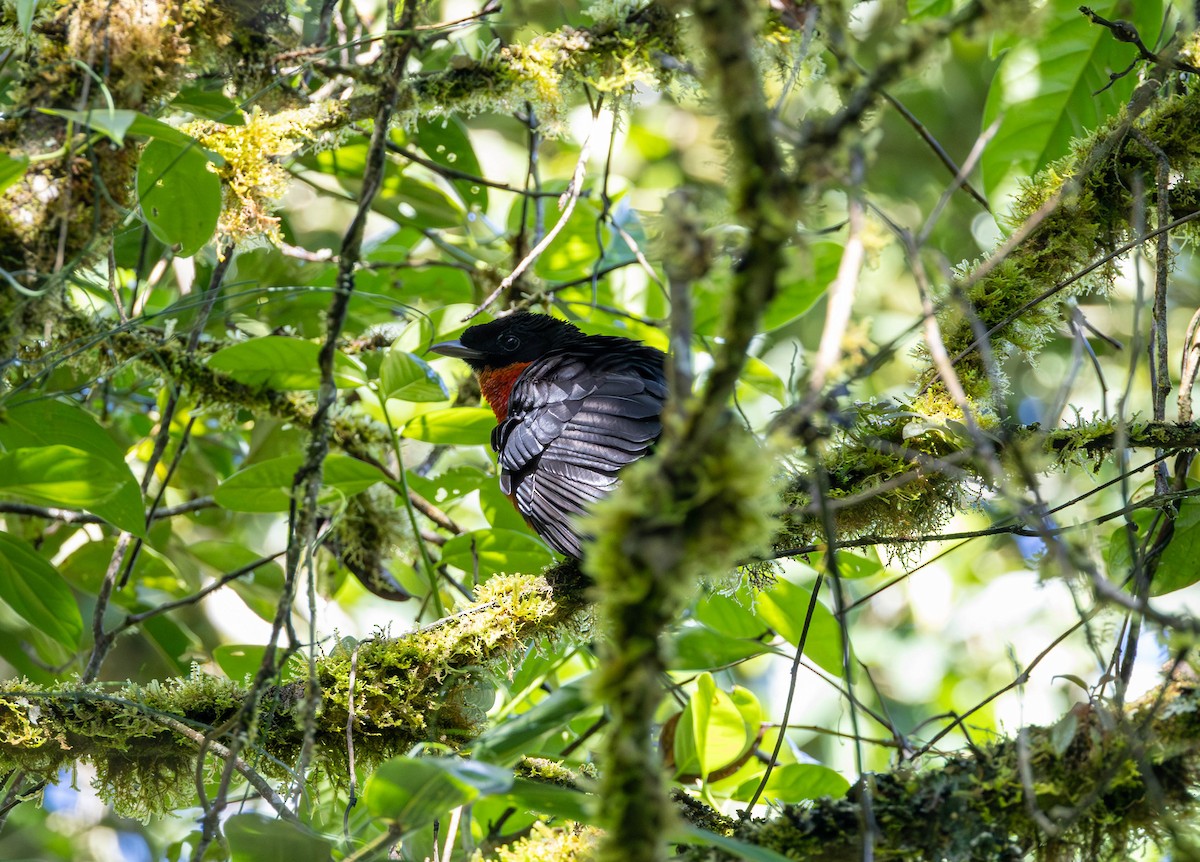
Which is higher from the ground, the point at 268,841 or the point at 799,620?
the point at 799,620

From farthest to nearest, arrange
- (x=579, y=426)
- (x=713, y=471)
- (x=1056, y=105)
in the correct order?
(x=579, y=426), (x=1056, y=105), (x=713, y=471)

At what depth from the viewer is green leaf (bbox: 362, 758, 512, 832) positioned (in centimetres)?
134

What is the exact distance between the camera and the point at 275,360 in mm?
2596

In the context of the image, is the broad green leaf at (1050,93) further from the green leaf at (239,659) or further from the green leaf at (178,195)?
the green leaf at (239,659)

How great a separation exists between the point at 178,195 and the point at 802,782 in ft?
7.34

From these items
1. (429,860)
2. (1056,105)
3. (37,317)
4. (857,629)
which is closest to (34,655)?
(37,317)

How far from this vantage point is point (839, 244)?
3561 mm

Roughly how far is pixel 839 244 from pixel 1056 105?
82 cm

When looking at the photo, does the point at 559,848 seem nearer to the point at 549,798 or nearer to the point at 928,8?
the point at 549,798

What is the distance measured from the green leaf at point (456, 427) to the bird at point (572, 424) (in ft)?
0.67

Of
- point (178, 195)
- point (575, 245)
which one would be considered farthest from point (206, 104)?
point (575, 245)

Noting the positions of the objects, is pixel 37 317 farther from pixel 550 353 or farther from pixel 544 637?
pixel 550 353

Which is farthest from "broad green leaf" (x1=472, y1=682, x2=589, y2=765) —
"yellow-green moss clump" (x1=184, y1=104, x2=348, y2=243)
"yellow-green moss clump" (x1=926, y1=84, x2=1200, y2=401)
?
"yellow-green moss clump" (x1=184, y1=104, x2=348, y2=243)

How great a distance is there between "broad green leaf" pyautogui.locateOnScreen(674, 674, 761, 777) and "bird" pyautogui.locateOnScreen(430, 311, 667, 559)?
2.02 feet
